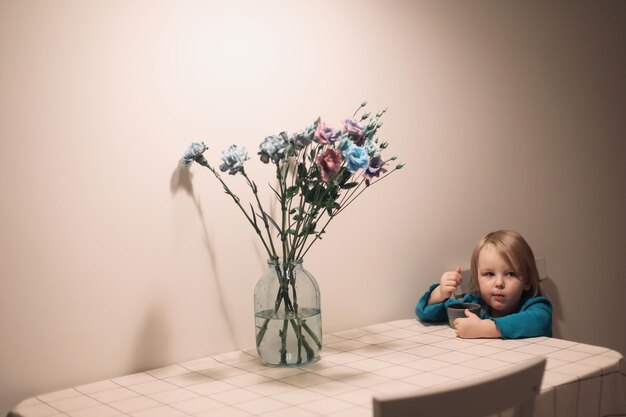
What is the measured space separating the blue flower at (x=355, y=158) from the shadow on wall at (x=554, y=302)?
1.22 metres

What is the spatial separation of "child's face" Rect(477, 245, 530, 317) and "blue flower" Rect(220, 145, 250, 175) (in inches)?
30.1

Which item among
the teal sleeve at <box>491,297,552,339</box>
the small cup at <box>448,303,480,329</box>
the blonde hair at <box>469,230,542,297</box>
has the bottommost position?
the teal sleeve at <box>491,297,552,339</box>

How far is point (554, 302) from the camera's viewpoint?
2480 millimetres

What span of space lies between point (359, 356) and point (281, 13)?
831 millimetres

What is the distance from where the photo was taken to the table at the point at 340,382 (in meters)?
1.37

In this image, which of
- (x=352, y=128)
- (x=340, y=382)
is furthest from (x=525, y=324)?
(x=352, y=128)

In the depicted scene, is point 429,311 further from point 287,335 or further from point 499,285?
point 287,335

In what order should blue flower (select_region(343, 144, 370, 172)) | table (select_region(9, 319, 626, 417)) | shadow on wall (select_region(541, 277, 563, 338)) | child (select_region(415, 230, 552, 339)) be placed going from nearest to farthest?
1. table (select_region(9, 319, 626, 417))
2. blue flower (select_region(343, 144, 370, 172))
3. child (select_region(415, 230, 552, 339))
4. shadow on wall (select_region(541, 277, 563, 338))

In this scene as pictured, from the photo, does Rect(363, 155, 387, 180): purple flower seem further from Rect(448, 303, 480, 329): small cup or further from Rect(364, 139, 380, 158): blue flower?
Rect(448, 303, 480, 329): small cup

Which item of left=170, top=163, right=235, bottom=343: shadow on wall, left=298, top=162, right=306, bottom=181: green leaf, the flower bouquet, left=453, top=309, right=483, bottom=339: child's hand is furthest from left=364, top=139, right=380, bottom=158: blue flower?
left=453, top=309, right=483, bottom=339: child's hand

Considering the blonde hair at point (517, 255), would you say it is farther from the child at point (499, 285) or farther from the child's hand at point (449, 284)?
the child's hand at point (449, 284)

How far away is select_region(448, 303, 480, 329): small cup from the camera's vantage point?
6.14 ft

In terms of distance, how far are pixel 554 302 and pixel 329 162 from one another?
4.29 ft

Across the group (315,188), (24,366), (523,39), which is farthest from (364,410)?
(523,39)
